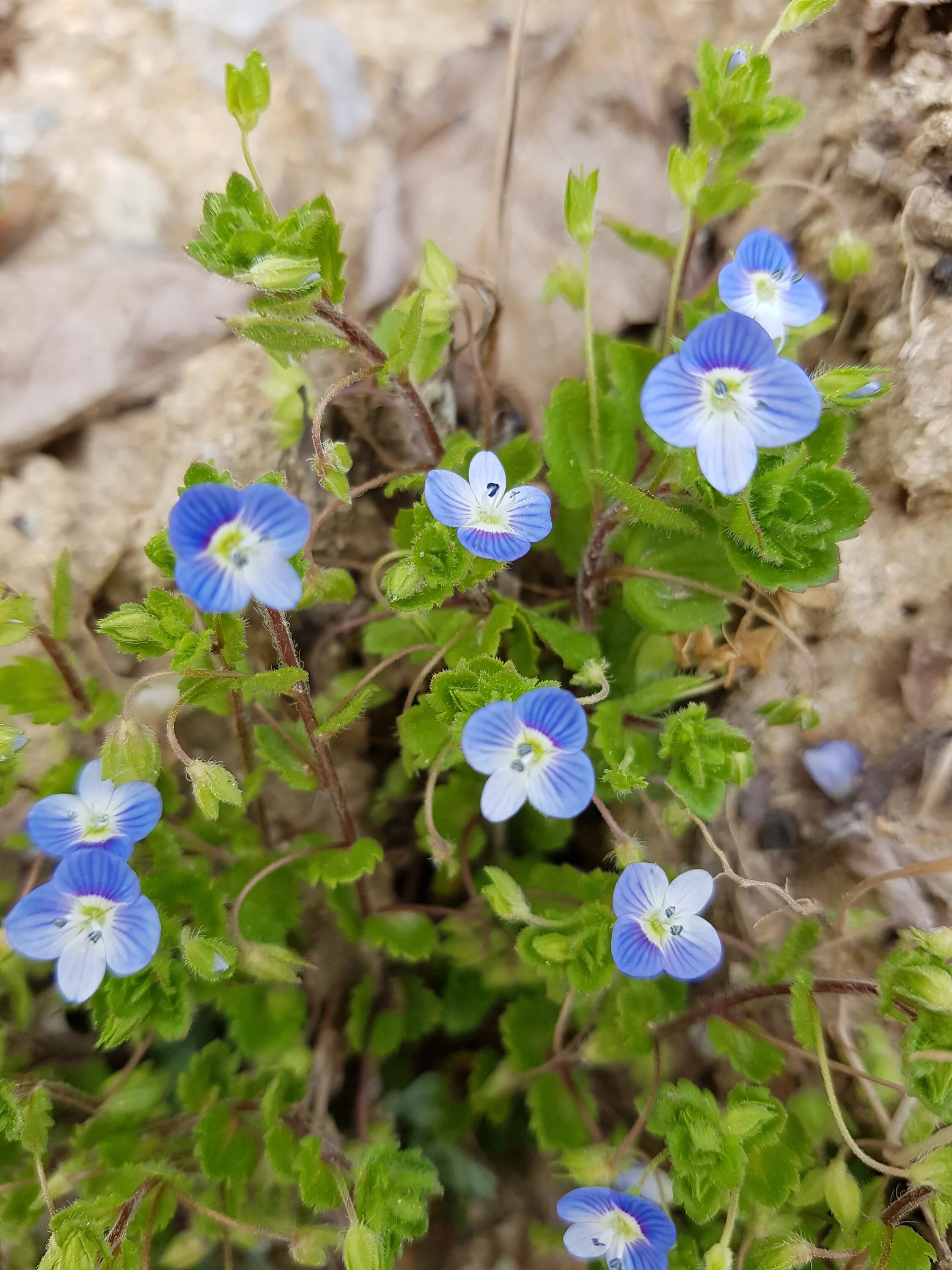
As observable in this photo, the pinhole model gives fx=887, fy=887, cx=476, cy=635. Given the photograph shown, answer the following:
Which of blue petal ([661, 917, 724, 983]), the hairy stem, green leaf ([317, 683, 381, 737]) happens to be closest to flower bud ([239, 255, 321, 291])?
the hairy stem

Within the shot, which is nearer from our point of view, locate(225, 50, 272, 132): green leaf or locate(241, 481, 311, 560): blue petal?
locate(241, 481, 311, 560): blue petal

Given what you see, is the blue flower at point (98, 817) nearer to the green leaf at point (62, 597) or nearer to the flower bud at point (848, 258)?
the green leaf at point (62, 597)

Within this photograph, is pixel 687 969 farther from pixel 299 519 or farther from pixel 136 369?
pixel 136 369

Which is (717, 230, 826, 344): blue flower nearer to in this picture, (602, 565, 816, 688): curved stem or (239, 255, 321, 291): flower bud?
(602, 565, 816, 688): curved stem

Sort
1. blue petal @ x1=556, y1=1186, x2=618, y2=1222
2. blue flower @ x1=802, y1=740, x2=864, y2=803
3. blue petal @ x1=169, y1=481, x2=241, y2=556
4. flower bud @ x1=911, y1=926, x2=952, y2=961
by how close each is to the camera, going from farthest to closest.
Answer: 1. blue flower @ x1=802, y1=740, x2=864, y2=803
2. blue petal @ x1=556, y1=1186, x2=618, y2=1222
3. flower bud @ x1=911, y1=926, x2=952, y2=961
4. blue petal @ x1=169, y1=481, x2=241, y2=556

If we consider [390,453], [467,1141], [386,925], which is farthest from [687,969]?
[390,453]

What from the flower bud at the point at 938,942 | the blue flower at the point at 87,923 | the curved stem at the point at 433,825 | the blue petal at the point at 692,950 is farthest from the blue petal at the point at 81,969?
the flower bud at the point at 938,942

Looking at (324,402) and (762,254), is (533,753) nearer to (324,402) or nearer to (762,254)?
(324,402)
